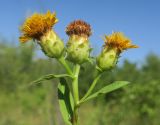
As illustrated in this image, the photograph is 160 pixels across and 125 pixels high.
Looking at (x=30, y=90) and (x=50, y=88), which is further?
(x=30, y=90)

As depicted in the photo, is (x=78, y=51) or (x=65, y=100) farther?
(x=65, y=100)

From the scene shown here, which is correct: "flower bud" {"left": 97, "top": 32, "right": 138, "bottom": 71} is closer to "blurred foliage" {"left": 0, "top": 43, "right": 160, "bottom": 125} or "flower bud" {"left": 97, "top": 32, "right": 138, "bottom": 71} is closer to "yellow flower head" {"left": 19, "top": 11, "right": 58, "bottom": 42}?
"blurred foliage" {"left": 0, "top": 43, "right": 160, "bottom": 125}

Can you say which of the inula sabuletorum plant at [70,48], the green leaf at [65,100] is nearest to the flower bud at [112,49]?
the inula sabuletorum plant at [70,48]

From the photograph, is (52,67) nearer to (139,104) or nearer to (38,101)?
(139,104)

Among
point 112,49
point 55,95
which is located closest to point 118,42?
point 112,49

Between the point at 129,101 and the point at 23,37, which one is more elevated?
the point at 23,37

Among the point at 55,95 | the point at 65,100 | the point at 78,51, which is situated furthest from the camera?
the point at 55,95

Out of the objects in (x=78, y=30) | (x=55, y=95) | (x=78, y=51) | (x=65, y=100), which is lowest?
(x=55, y=95)

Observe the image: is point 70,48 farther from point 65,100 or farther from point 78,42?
point 65,100

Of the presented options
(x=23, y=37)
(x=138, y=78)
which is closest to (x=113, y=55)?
(x=23, y=37)
